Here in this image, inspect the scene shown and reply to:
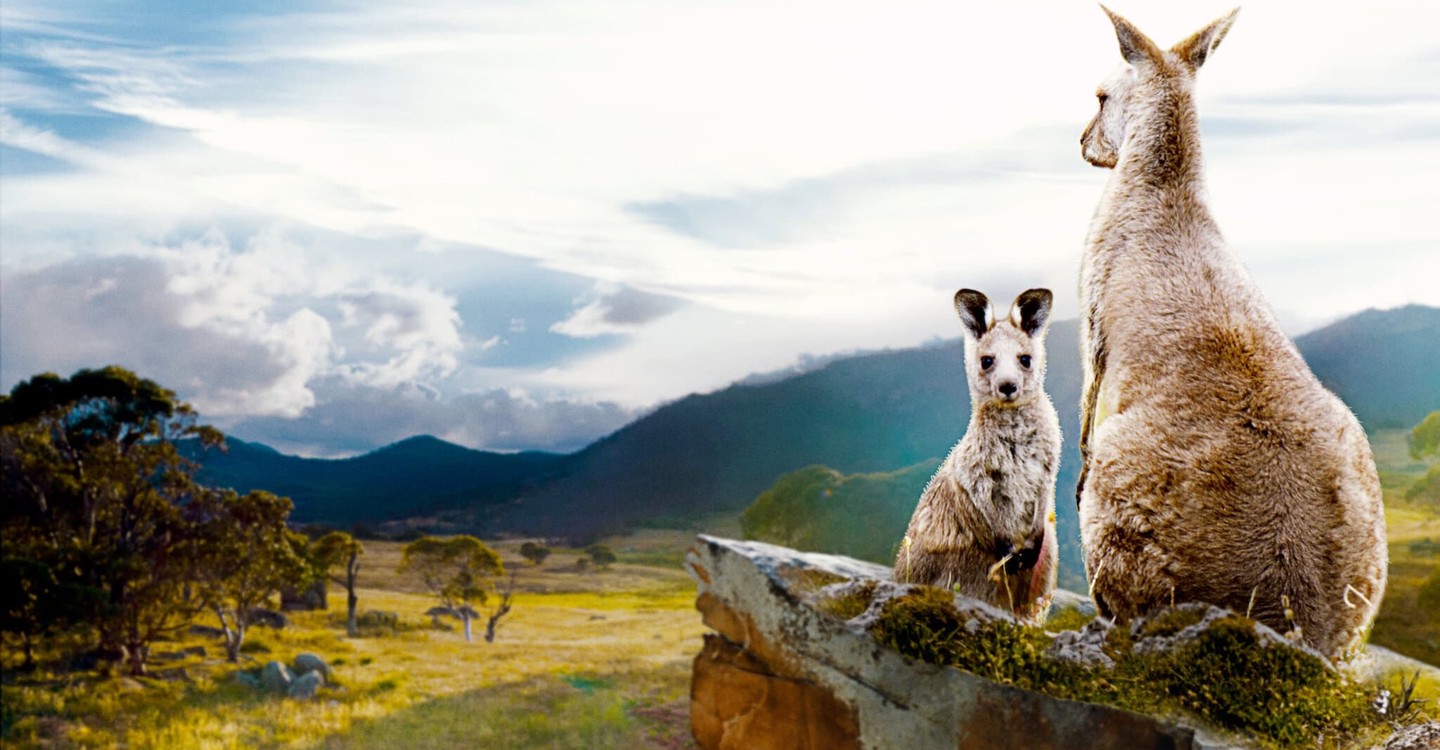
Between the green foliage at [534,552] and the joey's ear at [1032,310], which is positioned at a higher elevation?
the joey's ear at [1032,310]

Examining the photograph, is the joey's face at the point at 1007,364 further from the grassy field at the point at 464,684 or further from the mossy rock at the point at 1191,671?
the grassy field at the point at 464,684

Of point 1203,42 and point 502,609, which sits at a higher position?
point 1203,42

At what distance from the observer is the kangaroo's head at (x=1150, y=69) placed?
17.1ft

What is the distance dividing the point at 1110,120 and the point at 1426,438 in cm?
1597

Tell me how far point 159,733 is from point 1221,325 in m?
17.8

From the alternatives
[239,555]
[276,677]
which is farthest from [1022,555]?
[239,555]

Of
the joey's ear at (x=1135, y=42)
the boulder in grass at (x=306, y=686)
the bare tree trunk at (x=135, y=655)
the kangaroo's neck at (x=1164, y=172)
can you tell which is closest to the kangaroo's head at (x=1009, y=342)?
the kangaroo's neck at (x=1164, y=172)

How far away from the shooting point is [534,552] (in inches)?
916

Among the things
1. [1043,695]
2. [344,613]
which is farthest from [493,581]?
[1043,695]

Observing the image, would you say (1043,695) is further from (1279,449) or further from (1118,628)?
(1279,449)

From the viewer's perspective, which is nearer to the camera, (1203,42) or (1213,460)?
(1213,460)

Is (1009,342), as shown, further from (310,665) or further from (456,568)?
(456,568)

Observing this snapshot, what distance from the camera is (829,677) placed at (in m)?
5.38

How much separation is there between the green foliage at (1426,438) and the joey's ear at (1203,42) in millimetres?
15695
